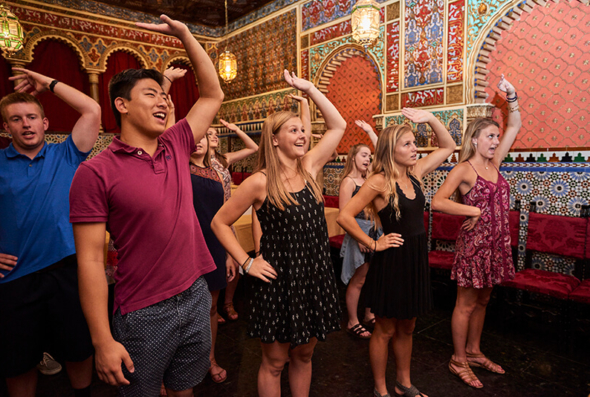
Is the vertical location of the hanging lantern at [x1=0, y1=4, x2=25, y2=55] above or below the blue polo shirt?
above

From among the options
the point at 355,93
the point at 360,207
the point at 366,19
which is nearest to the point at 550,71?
the point at 366,19

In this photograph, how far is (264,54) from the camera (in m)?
7.06

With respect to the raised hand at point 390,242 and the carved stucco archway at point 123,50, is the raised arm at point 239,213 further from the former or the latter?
the carved stucco archway at point 123,50

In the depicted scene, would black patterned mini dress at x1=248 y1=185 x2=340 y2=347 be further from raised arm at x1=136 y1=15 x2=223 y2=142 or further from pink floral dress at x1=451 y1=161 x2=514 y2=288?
pink floral dress at x1=451 y1=161 x2=514 y2=288

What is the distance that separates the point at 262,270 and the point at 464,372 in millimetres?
1887

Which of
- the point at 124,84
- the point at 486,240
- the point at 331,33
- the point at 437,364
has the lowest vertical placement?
the point at 437,364

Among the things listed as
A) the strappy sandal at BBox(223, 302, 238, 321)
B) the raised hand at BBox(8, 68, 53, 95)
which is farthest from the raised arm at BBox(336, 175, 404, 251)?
the strappy sandal at BBox(223, 302, 238, 321)

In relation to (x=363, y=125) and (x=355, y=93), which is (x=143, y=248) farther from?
(x=355, y=93)

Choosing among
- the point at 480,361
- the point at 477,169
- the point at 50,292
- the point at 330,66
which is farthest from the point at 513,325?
the point at 330,66

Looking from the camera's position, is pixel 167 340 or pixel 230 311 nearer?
pixel 167 340

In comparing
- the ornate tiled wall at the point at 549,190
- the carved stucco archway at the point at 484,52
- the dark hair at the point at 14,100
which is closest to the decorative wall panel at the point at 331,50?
the carved stucco archway at the point at 484,52

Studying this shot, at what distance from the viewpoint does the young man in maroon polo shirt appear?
3.90 ft

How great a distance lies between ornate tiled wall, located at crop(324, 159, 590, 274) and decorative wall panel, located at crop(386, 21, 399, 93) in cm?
179

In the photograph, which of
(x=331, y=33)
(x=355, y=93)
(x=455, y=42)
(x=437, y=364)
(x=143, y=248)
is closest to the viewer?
(x=143, y=248)
